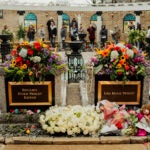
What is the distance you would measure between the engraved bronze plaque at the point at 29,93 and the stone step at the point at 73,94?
88cm

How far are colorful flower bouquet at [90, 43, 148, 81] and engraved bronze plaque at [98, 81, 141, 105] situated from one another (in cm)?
16

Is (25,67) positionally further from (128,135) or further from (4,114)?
(128,135)

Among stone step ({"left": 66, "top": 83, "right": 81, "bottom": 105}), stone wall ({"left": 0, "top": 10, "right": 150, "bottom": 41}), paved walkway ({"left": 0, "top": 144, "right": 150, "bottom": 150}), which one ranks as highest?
stone wall ({"left": 0, "top": 10, "right": 150, "bottom": 41})

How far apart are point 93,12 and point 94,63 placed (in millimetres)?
20017

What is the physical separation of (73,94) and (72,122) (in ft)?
7.29

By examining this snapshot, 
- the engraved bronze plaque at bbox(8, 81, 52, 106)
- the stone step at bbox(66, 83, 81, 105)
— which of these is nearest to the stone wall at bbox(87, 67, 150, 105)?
the stone step at bbox(66, 83, 81, 105)

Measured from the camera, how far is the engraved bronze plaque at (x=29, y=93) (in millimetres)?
8070

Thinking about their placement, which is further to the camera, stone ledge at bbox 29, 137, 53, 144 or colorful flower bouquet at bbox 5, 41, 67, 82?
colorful flower bouquet at bbox 5, 41, 67, 82

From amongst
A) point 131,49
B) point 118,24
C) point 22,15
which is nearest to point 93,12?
point 118,24

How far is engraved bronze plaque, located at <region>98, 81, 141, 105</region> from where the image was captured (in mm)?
8125

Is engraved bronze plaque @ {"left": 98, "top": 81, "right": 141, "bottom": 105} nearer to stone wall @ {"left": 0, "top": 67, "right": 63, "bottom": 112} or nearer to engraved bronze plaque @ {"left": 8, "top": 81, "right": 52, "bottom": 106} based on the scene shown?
stone wall @ {"left": 0, "top": 67, "right": 63, "bottom": 112}

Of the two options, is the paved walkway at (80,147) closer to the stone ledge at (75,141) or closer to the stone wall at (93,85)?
the stone ledge at (75,141)

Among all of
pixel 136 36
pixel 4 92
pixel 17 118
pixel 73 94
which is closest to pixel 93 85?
pixel 73 94

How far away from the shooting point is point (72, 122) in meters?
7.25
